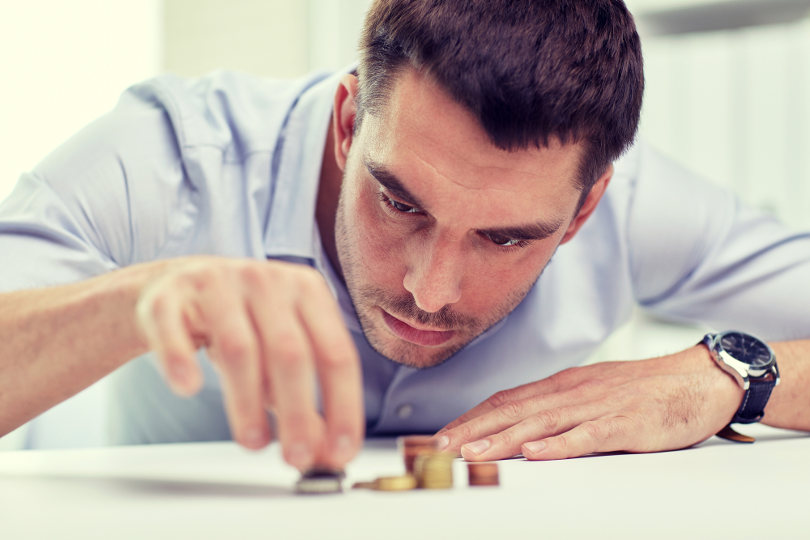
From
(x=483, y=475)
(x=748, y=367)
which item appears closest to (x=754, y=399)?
(x=748, y=367)

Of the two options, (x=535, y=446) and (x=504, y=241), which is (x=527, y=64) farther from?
(x=535, y=446)

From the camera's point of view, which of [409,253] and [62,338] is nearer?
[62,338]

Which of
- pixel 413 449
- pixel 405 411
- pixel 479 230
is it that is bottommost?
pixel 405 411

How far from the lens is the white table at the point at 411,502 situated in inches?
23.9

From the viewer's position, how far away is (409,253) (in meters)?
1.09

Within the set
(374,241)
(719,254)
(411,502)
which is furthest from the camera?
(719,254)

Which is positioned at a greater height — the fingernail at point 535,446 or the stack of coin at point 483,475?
the stack of coin at point 483,475

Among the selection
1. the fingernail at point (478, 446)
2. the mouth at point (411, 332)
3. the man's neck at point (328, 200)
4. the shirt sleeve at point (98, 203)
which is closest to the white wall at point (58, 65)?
the shirt sleeve at point (98, 203)

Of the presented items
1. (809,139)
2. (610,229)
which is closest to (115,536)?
(610,229)

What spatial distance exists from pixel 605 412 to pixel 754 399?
27 cm

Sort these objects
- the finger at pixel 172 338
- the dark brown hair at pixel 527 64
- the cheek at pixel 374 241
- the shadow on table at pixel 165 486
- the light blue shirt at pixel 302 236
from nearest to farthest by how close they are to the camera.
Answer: the finger at pixel 172 338
the shadow on table at pixel 165 486
the dark brown hair at pixel 527 64
the cheek at pixel 374 241
the light blue shirt at pixel 302 236

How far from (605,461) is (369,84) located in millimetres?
584

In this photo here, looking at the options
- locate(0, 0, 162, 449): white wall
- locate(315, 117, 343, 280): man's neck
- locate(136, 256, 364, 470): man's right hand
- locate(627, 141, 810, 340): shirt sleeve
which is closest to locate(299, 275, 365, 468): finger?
locate(136, 256, 364, 470): man's right hand

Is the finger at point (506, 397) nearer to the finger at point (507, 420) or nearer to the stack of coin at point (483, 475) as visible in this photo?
the finger at point (507, 420)
